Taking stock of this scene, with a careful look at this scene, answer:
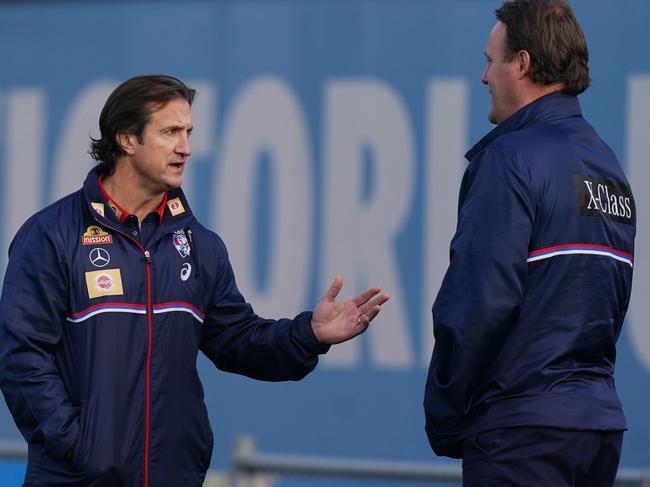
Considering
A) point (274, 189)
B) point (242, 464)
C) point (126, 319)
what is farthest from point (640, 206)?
point (126, 319)

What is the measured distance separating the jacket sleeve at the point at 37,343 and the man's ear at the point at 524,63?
1.19 metres

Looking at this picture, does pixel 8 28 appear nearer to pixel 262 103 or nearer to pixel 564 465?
pixel 262 103

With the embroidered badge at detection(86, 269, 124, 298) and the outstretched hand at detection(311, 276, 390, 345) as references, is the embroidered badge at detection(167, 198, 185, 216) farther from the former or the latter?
the outstretched hand at detection(311, 276, 390, 345)

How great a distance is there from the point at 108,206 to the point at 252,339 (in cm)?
53

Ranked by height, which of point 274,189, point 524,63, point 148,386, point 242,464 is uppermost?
point 524,63

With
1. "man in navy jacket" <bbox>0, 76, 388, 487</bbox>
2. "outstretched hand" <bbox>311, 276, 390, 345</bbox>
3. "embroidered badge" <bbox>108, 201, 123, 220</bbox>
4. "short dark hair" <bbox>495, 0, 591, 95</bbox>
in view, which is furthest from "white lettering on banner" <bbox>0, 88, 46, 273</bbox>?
"short dark hair" <bbox>495, 0, 591, 95</bbox>

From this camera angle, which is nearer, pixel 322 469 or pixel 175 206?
pixel 175 206

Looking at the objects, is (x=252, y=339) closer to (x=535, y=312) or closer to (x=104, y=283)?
(x=104, y=283)

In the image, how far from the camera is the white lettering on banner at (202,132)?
5242mm

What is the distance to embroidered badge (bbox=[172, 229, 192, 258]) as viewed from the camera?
323cm

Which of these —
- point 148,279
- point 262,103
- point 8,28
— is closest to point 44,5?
point 8,28

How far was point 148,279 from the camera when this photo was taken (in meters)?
3.11

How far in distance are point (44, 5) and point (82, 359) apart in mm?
2871

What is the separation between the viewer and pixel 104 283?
3.08 meters
